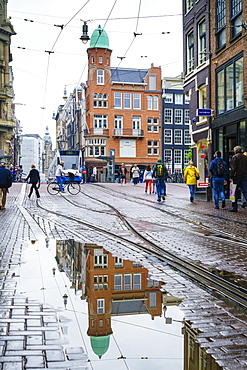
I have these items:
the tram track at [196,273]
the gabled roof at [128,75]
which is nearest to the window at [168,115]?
the gabled roof at [128,75]

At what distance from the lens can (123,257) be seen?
6699 mm

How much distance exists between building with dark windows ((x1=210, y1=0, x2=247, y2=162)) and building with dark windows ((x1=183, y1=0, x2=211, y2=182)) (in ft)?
1.94

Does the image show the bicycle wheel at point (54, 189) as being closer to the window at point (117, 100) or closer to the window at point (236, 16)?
the window at point (236, 16)

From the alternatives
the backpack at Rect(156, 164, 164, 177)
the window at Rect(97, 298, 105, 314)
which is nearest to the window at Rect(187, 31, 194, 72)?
the backpack at Rect(156, 164, 164, 177)

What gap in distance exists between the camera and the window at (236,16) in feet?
58.7

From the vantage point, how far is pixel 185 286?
5133mm

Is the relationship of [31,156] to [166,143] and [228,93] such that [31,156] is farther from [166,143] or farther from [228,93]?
[228,93]

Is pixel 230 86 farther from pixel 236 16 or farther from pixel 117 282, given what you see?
pixel 117 282

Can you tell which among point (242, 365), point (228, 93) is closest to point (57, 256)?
point (242, 365)

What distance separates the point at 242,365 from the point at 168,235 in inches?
243

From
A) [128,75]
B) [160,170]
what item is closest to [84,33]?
[160,170]

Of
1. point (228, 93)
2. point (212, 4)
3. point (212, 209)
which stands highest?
point (212, 4)

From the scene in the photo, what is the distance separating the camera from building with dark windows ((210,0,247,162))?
17.7 m

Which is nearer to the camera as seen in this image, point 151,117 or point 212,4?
point 212,4
